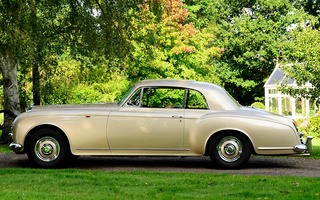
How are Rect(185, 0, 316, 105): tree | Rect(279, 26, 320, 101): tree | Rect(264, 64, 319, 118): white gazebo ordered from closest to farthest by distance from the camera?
1. Rect(279, 26, 320, 101): tree
2. Rect(264, 64, 319, 118): white gazebo
3. Rect(185, 0, 316, 105): tree

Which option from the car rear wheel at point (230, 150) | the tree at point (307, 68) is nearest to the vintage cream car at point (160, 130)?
the car rear wheel at point (230, 150)

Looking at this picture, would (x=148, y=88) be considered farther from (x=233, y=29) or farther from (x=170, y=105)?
(x=233, y=29)

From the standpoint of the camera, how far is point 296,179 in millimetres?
6785

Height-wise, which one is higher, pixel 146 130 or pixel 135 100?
pixel 135 100

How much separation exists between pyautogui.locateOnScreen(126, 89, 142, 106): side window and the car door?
88 millimetres

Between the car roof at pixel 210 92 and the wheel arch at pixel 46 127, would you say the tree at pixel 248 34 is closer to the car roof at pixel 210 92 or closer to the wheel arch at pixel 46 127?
the car roof at pixel 210 92

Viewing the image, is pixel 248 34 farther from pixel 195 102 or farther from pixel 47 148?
pixel 47 148

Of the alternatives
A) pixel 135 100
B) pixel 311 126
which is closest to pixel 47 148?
pixel 135 100

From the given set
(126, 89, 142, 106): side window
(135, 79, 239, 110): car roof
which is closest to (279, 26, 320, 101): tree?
(135, 79, 239, 110): car roof

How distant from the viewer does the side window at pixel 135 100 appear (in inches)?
326

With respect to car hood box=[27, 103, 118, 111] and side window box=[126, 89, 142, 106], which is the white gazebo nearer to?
side window box=[126, 89, 142, 106]

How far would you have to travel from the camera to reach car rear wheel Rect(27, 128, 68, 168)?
820cm

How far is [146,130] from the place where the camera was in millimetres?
8125

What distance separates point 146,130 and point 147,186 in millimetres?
1999
